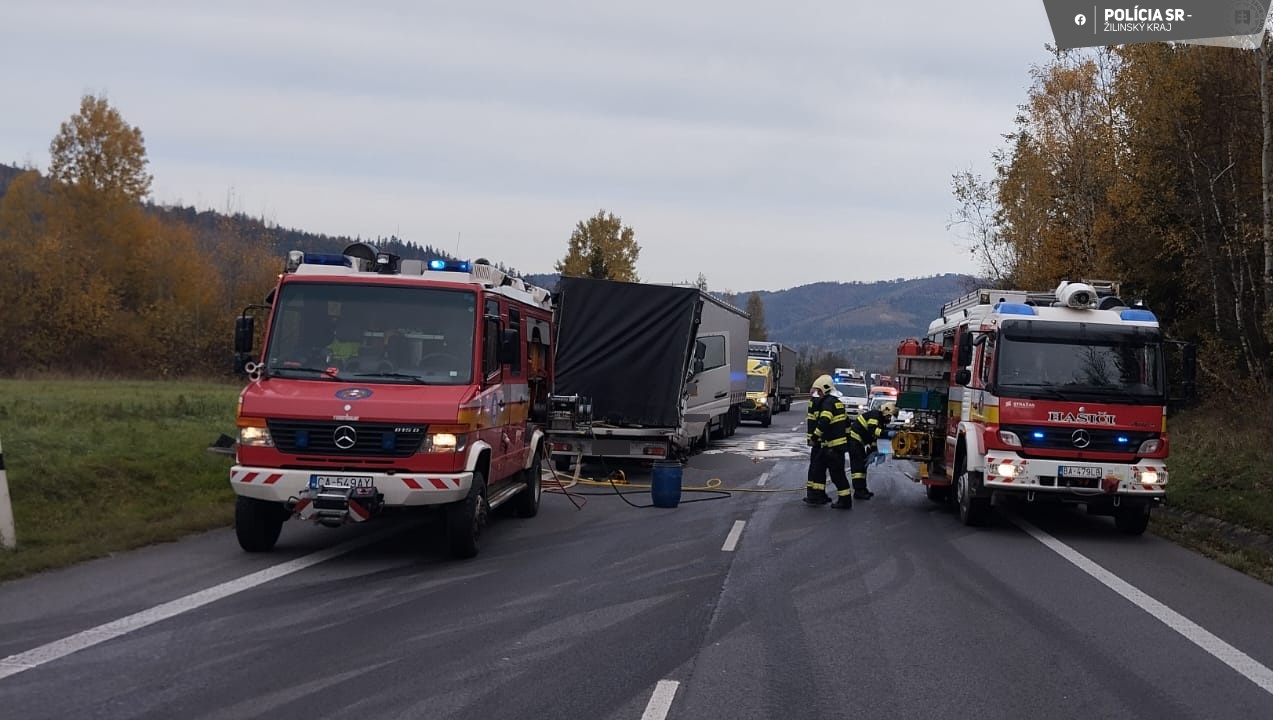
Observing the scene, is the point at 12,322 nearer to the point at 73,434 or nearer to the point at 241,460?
the point at 73,434

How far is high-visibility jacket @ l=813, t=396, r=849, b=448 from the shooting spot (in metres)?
15.2

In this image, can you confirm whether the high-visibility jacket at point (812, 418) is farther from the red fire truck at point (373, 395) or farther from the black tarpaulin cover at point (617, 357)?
the red fire truck at point (373, 395)

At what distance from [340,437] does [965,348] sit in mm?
8195

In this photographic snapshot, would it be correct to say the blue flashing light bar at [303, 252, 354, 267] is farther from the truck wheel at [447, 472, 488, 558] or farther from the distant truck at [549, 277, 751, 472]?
the distant truck at [549, 277, 751, 472]

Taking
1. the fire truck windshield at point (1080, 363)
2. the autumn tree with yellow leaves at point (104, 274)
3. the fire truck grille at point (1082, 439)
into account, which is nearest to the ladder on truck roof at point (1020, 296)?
the fire truck windshield at point (1080, 363)

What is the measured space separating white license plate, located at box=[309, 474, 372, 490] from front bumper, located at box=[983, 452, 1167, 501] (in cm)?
711

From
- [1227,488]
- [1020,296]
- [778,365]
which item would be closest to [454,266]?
[1020,296]

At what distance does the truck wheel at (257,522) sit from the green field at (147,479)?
3.77 ft

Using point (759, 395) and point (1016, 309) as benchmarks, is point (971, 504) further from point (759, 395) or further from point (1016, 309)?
point (759, 395)

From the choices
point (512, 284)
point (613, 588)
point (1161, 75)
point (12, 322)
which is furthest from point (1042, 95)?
point (12, 322)

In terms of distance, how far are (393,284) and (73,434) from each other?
8.41 m

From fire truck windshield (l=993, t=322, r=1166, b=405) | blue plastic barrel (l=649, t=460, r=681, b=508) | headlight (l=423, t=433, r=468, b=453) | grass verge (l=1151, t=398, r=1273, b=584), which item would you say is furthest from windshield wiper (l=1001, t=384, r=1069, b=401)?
headlight (l=423, t=433, r=468, b=453)

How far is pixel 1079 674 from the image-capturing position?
6.60 m

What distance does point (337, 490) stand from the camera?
9.41 metres
